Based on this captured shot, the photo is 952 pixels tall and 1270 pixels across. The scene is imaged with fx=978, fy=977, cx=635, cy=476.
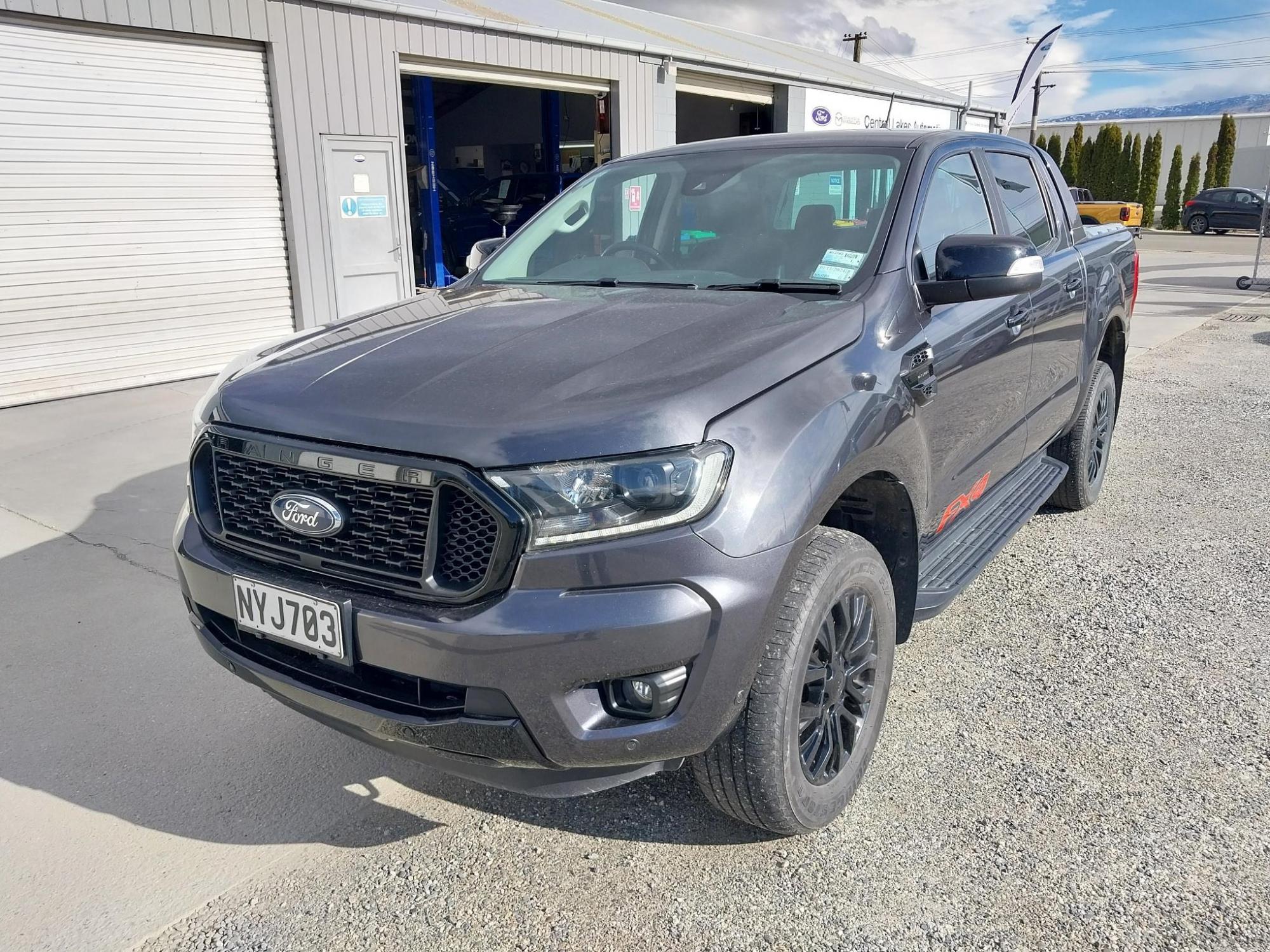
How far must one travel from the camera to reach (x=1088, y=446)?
4879 millimetres

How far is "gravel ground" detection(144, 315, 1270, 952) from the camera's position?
2.21 metres

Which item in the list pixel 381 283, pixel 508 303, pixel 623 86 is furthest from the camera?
pixel 623 86

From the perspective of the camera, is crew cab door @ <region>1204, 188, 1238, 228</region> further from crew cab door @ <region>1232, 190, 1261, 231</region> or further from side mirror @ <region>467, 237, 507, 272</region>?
side mirror @ <region>467, 237, 507, 272</region>

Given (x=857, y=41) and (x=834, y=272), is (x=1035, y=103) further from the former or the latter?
(x=834, y=272)

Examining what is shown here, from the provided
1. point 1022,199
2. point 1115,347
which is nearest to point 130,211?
point 1022,199

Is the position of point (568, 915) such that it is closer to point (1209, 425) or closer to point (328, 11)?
point (1209, 425)

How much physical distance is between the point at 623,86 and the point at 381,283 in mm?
4670

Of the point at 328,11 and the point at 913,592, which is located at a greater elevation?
the point at 328,11

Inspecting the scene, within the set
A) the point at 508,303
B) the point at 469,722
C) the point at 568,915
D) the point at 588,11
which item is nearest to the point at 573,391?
the point at 469,722

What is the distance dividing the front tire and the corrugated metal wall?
825 cm

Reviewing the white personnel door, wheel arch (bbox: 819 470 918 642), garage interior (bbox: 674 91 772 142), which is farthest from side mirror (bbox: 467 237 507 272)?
garage interior (bbox: 674 91 772 142)

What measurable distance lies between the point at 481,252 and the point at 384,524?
2.22m

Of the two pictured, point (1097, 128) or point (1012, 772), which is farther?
point (1097, 128)

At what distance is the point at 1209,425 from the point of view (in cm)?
697
